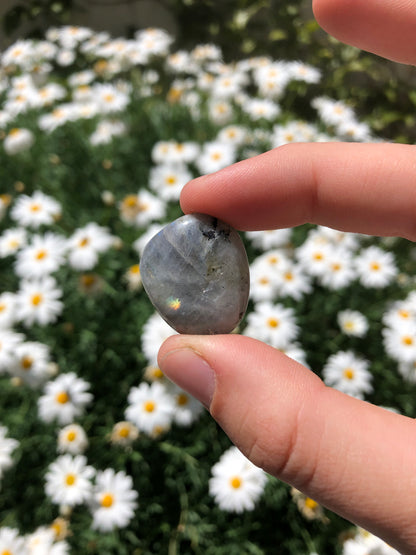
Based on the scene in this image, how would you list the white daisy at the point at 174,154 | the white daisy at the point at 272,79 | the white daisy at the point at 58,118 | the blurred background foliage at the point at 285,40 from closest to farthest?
the white daisy at the point at 174,154, the white daisy at the point at 58,118, the white daisy at the point at 272,79, the blurred background foliage at the point at 285,40

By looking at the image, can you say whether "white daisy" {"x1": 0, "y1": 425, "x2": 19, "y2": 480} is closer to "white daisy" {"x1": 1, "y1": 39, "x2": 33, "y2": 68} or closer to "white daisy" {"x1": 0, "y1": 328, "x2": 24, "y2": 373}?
"white daisy" {"x1": 0, "y1": 328, "x2": 24, "y2": 373}

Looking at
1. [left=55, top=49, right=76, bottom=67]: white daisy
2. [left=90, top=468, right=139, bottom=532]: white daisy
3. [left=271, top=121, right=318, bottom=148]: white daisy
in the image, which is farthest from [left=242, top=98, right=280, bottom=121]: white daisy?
[left=90, top=468, right=139, bottom=532]: white daisy

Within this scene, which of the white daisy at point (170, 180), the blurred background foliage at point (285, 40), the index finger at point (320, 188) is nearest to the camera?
the index finger at point (320, 188)

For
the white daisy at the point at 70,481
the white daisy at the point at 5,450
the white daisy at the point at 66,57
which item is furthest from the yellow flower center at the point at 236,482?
the white daisy at the point at 66,57

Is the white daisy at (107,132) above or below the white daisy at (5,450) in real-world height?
above

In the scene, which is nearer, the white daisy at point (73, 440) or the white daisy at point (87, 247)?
the white daisy at point (73, 440)

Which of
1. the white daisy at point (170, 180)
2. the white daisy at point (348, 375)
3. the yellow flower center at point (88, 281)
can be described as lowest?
the white daisy at point (348, 375)

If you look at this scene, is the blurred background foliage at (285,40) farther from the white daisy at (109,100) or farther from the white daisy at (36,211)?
the white daisy at (36,211)

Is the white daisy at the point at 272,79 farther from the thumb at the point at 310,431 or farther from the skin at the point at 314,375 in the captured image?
the thumb at the point at 310,431
